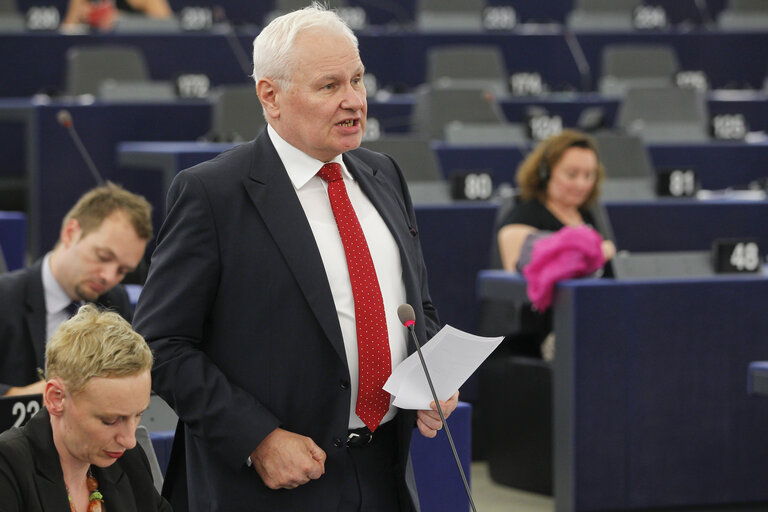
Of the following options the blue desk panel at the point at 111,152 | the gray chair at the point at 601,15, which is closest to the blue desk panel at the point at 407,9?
the gray chair at the point at 601,15

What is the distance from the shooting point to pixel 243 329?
1.94 metres

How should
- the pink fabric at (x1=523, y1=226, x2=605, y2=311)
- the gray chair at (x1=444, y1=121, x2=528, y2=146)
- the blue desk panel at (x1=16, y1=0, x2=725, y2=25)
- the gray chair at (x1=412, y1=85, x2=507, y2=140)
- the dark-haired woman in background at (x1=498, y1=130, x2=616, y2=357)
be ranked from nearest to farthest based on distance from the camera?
the pink fabric at (x1=523, y1=226, x2=605, y2=311), the dark-haired woman in background at (x1=498, y1=130, x2=616, y2=357), the gray chair at (x1=444, y1=121, x2=528, y2=146), the gray chair at (x1=412, y1=85, x2=507, y2=140), the blue desk panel at (x1=16, y1=0, x2=725, y2=25)

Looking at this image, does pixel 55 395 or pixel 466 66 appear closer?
pixel 55 395

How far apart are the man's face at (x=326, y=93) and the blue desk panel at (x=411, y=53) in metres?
5.35

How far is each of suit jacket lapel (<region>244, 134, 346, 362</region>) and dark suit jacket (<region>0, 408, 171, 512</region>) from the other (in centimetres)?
36

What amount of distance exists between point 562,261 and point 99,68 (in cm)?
386

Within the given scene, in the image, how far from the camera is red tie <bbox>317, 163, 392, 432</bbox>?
197cm

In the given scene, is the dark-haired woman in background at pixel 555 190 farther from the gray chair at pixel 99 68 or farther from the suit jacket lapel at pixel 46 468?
the gray chair at pixel 99 68

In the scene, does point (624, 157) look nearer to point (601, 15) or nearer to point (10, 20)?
point (601, 15)

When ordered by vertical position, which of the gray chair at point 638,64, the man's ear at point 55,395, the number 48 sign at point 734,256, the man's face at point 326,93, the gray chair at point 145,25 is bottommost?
the man's ear at point 55,395

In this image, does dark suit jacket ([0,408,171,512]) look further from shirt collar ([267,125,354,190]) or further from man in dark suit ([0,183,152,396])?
man in dark suit ([0,183,152,396])

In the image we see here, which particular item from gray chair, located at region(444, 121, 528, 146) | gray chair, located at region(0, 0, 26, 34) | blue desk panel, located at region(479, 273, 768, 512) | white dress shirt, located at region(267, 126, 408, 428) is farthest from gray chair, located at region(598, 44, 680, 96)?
white dress shirt, located at region(267, 126, 408, 428)

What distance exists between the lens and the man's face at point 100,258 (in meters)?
3.05

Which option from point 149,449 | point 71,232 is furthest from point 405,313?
point 71,232
